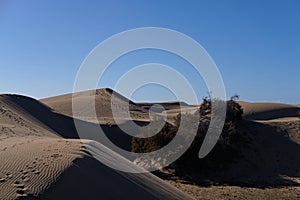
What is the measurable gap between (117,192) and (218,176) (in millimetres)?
13069

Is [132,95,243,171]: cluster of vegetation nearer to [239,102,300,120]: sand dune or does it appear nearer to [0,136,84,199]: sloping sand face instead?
[0,136,84,199]: sloping sand face

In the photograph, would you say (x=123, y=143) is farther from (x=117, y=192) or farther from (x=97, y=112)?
(x=117, y=192)

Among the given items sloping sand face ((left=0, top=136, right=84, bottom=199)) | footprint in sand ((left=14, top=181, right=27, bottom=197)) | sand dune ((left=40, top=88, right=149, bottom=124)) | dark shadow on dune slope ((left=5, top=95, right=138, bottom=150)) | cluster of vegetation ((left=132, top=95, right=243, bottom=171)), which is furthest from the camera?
sand dune ((left=40, top=88, right=149, bottom=124))

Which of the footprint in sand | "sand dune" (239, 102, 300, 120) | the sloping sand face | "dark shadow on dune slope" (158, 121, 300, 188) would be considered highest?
"sand dune" (239, 102, 300, 120)

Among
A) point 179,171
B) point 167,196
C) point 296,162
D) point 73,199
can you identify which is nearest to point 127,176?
point 167,196

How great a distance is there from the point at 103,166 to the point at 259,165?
605 inches

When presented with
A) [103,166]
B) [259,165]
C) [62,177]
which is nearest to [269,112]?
[259,165]

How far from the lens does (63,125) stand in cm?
3234

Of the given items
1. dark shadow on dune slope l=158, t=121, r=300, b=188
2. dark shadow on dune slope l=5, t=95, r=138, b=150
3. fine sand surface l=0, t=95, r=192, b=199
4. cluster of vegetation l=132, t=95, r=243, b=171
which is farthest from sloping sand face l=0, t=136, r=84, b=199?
dark shadow on dune slope l=5, t=95, r=138, b=150

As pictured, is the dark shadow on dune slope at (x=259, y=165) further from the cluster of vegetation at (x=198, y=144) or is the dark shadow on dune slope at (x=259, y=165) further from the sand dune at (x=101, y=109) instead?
the sand dune at (x=101, y=109)

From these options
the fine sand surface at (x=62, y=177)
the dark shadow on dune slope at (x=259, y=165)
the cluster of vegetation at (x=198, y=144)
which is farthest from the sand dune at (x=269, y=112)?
the fine sand surface at (x=62, y=177)

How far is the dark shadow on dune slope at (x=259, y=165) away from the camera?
800 inches

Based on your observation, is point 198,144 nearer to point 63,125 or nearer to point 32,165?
point 63,125

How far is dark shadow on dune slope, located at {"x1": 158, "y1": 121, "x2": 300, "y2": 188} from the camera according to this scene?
2033 cm
